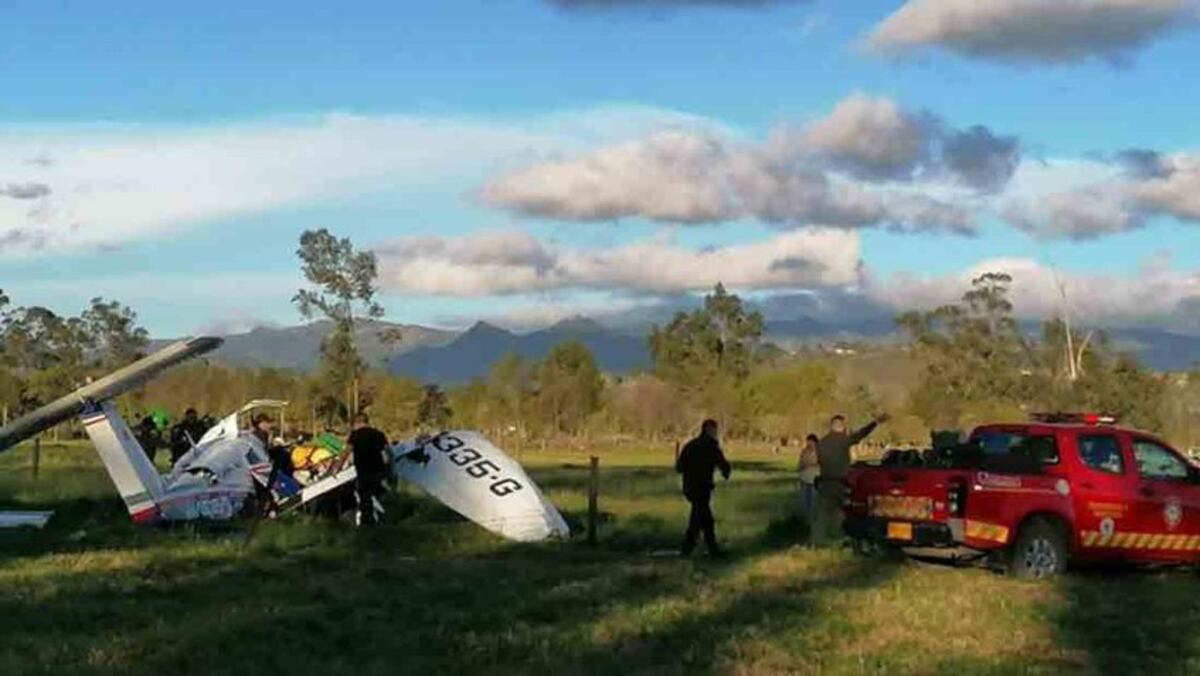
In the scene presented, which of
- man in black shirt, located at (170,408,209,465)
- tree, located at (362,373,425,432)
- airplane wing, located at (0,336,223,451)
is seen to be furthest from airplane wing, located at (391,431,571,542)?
tree, located at (362,373,425,432)

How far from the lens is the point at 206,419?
113 ft

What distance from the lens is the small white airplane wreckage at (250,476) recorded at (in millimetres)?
23250

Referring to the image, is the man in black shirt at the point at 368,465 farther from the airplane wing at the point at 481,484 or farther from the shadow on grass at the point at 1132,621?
the shadow on grass at the point at 1132,621

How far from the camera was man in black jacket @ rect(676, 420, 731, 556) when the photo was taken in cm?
2105

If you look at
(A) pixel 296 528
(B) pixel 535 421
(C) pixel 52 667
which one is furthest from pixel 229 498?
(B) pixel 535 421

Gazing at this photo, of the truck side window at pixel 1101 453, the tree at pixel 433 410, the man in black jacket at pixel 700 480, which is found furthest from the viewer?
the tree at pixel 433 410

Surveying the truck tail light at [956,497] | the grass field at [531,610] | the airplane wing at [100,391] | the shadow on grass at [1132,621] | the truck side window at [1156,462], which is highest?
the airplane wing at [100,391]

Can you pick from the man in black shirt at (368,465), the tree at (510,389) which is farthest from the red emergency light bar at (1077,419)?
the tree at (510,389)

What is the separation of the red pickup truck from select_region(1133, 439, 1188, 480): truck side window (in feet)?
0.04

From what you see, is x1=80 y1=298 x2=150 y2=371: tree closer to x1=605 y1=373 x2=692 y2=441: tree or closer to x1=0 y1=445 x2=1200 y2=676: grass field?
x1=605 y1=373 x2=692 y2=441: tree

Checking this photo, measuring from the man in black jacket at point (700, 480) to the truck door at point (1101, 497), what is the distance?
440cm

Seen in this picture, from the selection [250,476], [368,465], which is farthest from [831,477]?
[250,476]

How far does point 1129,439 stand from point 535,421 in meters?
82.2

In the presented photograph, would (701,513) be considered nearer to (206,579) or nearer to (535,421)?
(206,579)
